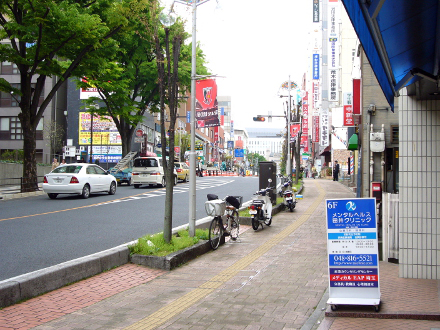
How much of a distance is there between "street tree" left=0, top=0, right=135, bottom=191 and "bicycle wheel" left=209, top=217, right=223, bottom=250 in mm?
11390

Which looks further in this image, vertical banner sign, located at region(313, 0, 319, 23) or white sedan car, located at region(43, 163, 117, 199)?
vertical banner sign, located at region(313, 0, 319, 23)

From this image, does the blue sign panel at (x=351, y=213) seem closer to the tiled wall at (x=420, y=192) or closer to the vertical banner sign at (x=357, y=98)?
the tiled wall at (x=420, y=192)

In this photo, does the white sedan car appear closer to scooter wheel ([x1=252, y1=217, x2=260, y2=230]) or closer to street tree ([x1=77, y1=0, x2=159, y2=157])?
street tree ([x1=77, y1=0, x2=159, y2=157])

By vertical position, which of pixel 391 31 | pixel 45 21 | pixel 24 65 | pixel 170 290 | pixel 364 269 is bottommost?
pixel 170 290

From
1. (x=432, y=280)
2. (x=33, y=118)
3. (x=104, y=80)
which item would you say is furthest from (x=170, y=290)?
(x=104, y=80)

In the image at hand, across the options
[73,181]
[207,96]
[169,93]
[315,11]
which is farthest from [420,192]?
[315,11]

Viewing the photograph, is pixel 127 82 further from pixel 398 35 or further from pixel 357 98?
pixel 398 35

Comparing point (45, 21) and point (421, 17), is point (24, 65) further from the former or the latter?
point (421, 17)

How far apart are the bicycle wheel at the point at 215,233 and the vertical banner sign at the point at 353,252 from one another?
4610 millimetres

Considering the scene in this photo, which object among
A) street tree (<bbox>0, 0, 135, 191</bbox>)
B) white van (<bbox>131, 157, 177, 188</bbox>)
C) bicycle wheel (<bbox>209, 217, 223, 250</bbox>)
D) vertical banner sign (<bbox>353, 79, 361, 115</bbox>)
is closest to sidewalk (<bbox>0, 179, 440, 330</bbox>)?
bicycle wheel (<bbox>209, 217, 223, 250</bbox>)

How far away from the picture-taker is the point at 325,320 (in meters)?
5.63

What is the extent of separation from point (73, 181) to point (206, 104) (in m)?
11.1

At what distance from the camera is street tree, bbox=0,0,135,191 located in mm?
20328

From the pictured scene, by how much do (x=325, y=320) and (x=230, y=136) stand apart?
14906cm
